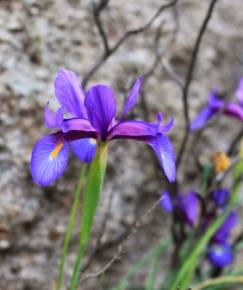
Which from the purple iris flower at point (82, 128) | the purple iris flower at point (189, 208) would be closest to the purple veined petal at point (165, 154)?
the purple iris flower at point (82, 128)

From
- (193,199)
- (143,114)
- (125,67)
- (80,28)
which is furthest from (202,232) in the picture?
→ (80,28)

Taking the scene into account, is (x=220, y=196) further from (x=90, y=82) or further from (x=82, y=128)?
(x=82, y=128)

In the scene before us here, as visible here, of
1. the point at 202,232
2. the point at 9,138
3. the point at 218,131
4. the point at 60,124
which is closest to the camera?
the point at 60,124

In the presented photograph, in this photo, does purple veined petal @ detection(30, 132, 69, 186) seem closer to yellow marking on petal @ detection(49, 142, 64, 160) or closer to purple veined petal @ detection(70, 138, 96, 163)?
yellow marking on petal @ detection(49, 142, 64, 160)

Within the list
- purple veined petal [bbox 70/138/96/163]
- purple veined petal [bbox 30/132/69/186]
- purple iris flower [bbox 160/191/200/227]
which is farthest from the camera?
purple iris flower [bbox 160/191/200/227]

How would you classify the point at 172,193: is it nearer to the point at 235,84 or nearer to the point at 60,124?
the point at 235,84

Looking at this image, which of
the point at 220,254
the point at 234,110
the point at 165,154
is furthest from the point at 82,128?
the point at 220,254

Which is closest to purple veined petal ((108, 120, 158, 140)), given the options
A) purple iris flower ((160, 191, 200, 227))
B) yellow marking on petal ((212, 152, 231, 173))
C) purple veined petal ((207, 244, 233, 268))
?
yellow marking on petal ((212, 152, 231, 173))
